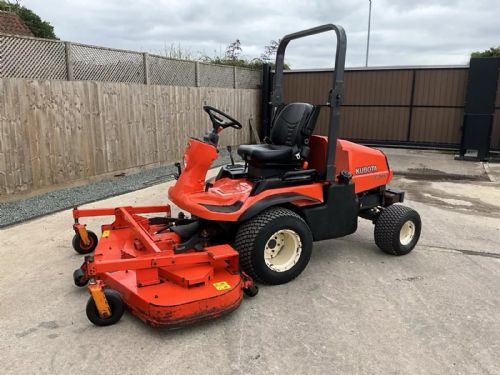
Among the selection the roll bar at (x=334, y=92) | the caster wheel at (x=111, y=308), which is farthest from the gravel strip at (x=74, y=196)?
the roll bar at (x=334, y=92)

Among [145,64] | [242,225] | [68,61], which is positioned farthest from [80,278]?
[145,64]

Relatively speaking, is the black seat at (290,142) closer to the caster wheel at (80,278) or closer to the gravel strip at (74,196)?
the caster wheel at (80,278)

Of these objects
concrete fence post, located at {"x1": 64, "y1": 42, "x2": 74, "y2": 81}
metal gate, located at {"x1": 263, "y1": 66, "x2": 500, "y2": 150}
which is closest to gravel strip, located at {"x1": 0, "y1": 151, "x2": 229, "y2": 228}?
concrete fence post, located at {"x1": 64, "y1": 42, "x2": 74, "y2": 81}

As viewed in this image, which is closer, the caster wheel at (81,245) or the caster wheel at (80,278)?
the caster wheel at (80,278)

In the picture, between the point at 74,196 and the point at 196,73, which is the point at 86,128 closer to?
the point at 74,196

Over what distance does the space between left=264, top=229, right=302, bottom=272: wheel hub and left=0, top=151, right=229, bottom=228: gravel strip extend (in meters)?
3.25

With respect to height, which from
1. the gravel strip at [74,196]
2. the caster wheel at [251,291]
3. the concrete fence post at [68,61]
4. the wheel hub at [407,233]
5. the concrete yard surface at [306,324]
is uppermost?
the concrete fence post at [68,61]

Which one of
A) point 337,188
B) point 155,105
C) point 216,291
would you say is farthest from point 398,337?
point 155,105

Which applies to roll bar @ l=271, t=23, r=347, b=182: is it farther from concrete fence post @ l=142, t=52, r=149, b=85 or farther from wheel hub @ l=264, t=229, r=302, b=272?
concrete fence post @ l=142, t=52, r=149, b=85

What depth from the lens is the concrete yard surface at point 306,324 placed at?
2.47 meters

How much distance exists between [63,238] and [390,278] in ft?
10.8

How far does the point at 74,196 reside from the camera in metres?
6.26

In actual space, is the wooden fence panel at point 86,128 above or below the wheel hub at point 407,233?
above

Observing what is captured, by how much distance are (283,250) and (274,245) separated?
126 mm
